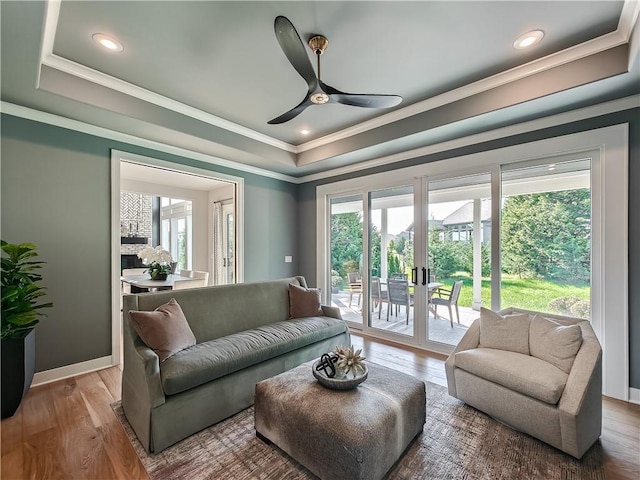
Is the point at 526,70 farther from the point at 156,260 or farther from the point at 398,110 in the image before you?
the point at 156,260

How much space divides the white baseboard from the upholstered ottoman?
7.51 ft

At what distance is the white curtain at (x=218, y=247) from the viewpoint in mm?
6410

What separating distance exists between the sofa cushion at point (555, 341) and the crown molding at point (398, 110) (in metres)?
2.17

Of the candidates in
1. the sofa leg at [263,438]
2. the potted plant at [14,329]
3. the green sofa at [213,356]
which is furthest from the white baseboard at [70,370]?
the sofa leg at [263,438]

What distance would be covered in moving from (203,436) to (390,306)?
2953mm

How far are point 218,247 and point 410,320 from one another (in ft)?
15.3

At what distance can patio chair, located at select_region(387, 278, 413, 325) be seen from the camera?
13.0 ft

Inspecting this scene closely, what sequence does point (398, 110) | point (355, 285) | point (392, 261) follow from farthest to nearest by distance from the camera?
point (355, 285) < point (392, 261) < point (398, 110)

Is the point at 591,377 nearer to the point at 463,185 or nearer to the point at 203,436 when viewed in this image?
the point at 463,185

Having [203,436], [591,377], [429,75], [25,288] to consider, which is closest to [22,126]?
[25,288]

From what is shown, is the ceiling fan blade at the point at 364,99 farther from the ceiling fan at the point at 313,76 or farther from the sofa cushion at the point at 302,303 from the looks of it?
the sofa cushion at the point at 302,303

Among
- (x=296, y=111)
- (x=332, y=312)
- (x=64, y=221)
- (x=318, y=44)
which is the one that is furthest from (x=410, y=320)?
(x=64, y=221)

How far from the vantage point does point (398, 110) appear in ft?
10.9

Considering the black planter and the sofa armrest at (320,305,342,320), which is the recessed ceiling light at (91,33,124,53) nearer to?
the black planter
